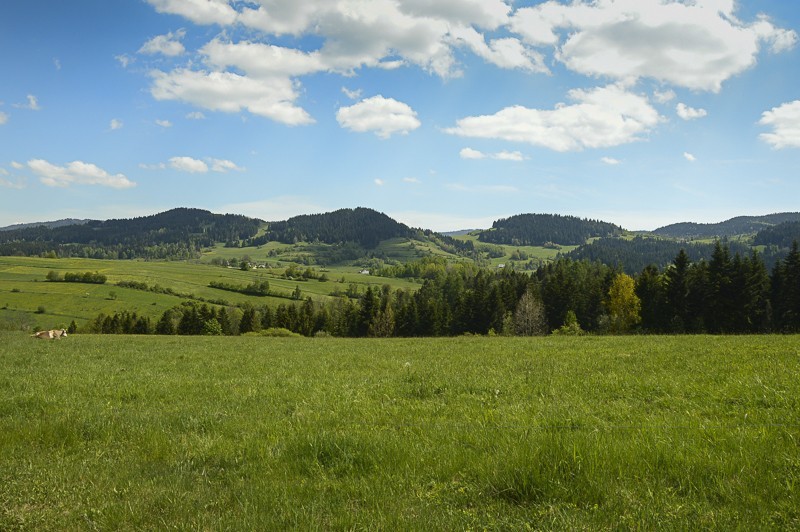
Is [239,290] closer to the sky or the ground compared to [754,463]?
closer to the ground

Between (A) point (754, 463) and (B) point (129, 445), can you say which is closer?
(A) point (754, 463)

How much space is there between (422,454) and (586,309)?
290ft

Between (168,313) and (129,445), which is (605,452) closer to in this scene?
(129,445)

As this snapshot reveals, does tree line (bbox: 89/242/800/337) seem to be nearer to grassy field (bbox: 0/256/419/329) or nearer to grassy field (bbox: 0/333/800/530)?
grassy field (bbox: 0/256/419/329)

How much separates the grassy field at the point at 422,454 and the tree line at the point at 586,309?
49.9m

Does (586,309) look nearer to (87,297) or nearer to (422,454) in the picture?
(422,454)

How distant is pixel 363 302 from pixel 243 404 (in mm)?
81579

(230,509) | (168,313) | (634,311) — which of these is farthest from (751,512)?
(168,313)

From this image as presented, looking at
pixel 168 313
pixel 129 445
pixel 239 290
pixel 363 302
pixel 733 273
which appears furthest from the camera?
pixel 239 290

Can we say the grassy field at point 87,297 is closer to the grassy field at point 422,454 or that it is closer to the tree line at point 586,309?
the tree line at point 586,309

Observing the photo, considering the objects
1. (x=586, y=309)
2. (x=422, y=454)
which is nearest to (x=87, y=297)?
(x=586, y=309)

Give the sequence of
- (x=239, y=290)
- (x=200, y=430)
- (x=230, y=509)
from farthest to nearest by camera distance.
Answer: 1. (x=239, y=290)
2. (x=200, y=430)
3. (x=230, y=509)

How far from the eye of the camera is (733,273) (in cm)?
6050

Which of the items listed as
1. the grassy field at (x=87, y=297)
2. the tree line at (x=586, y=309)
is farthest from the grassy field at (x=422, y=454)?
the grassy field at (x=87, y=297)
